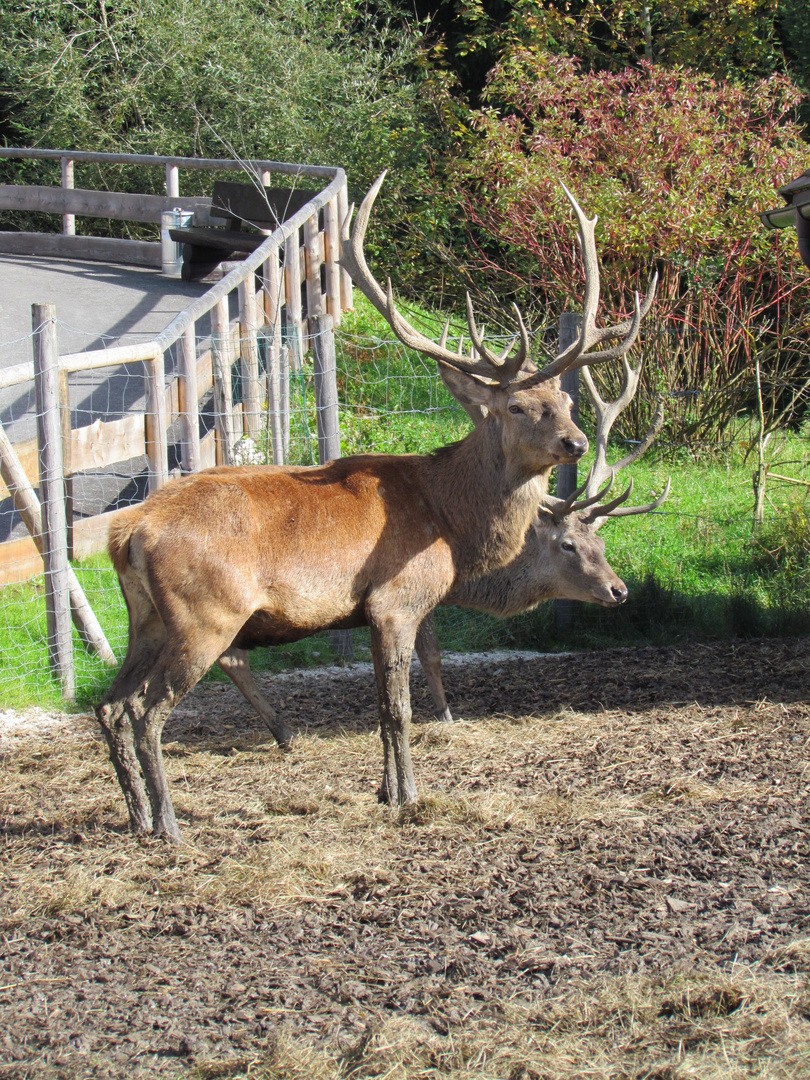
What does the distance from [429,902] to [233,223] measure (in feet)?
41.4

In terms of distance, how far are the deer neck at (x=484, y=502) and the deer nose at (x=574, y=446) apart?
0.35m

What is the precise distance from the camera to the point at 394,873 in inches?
171

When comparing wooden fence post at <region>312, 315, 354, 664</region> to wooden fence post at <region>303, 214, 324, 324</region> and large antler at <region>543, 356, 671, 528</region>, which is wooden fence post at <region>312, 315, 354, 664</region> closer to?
large antler at <region>543, 356, 671, 528</region>

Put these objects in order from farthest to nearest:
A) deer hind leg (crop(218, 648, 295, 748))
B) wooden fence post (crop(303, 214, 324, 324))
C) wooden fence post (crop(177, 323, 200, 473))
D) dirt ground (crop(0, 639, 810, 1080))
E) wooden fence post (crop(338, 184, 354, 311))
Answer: wooden fence post (crop(338, 184, 354, 311)) < wooden fence post (crop(303, 214, 324, 324)) < wooden fence post (crop(177, 323, 200, 473)) < deer hind leg (crop(218, 648, 295, 748)) < dirt ground (crop(0, 639, 810, 1080))

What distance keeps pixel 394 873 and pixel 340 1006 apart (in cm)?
97

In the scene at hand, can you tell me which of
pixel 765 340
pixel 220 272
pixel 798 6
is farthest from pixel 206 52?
pixel 765 340

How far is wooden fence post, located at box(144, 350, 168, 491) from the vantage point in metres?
6.95

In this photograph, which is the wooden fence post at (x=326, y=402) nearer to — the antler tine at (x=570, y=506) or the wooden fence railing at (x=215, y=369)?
the wooden fence railing at (x=215, y=369)

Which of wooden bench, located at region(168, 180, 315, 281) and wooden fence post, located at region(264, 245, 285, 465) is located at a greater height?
wooden bench, located at region(168, 180, 315, 281)

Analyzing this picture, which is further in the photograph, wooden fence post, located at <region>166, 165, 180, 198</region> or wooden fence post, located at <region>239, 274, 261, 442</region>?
wooden fence post, located at <region>166, 165, 180, 198</region>

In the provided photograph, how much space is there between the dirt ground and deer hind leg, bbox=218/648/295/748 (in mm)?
149

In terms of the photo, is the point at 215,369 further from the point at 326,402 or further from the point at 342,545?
the point at 342,545

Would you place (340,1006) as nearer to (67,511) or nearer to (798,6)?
(67,511)

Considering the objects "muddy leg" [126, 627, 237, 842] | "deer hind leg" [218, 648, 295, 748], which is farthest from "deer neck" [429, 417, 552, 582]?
"muddy leg" [126, 627, 237, 842]
